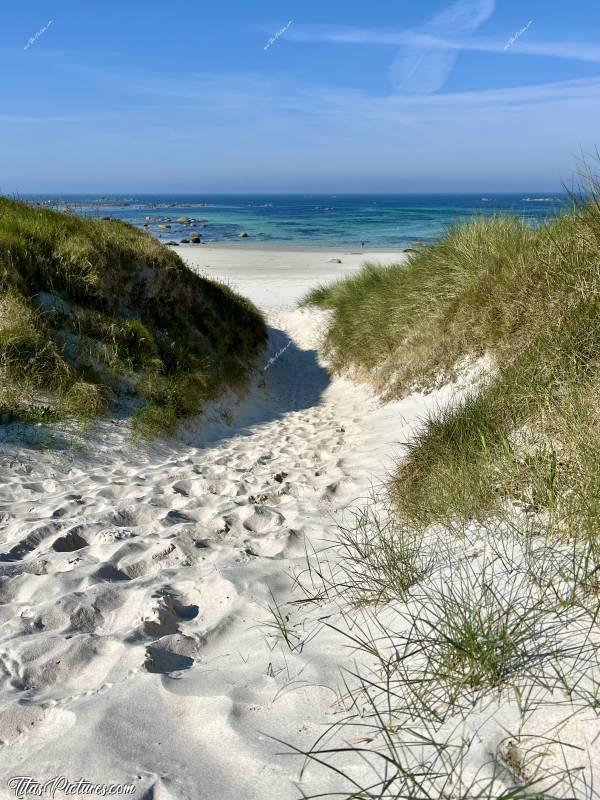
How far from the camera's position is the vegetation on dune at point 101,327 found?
6.67m

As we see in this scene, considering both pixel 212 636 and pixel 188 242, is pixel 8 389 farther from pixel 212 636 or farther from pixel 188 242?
pixel 188 242

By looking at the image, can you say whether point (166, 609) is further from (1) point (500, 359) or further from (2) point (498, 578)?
(1) point (500, 359)

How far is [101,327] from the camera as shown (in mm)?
7996

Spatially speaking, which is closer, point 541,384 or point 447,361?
point 541,384

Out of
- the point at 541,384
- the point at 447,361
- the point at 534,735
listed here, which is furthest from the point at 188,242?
the point at 534,735

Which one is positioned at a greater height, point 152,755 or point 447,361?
point 447,361

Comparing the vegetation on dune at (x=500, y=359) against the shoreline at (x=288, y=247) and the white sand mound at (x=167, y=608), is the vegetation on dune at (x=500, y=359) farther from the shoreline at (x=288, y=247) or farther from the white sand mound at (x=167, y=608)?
the shoreline at (x=288, y=247)

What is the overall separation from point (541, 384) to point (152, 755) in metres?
3.73

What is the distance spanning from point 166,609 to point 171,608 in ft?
0.12

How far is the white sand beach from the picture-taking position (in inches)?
75.3

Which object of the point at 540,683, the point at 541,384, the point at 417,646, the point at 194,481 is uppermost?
the point at 541,384

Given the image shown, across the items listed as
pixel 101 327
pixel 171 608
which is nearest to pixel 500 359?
A: pixel 171 608

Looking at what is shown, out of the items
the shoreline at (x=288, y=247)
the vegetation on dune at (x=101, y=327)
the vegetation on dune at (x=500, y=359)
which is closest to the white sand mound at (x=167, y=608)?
the vegetation on dune at (x=101, y=327)

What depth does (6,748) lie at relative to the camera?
6.57 feet
